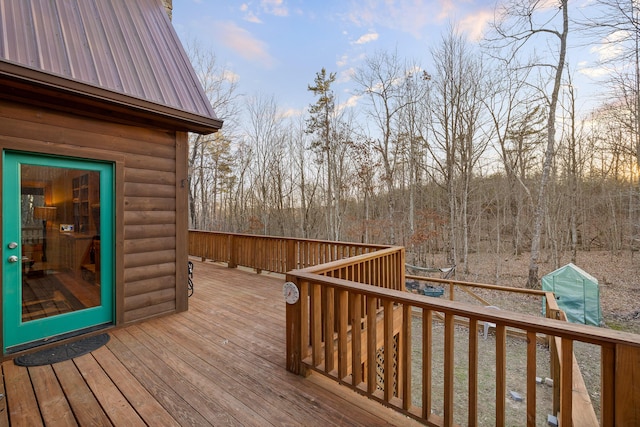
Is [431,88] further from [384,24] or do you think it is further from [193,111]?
[193,111]

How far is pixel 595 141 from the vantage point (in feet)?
36.9

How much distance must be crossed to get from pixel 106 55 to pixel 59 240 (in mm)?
2013

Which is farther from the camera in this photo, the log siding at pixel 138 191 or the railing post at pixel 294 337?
the log siding at pixel 138 191

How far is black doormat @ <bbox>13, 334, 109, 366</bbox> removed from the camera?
7.83 ft

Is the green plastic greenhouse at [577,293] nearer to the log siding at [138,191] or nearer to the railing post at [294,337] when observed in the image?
the railing post at [294,337]

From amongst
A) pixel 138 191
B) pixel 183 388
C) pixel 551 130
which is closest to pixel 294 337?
pixel 183 388

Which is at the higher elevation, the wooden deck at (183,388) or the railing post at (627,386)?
the railing post at (627,386)

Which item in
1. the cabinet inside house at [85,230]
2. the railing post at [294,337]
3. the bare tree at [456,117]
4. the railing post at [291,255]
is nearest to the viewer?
the railing post at [294,337]

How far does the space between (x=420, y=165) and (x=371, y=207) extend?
10.8 feet

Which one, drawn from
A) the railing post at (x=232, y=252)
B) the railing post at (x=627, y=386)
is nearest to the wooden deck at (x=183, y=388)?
the railing post at (x=627, y=386)

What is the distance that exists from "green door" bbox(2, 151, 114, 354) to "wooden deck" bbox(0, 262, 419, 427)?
37cm

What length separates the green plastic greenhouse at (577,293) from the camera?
7.26m

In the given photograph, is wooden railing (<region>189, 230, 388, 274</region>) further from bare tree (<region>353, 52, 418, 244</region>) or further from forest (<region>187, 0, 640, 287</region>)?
bare tree (<region>353, 52, 418, 244</region>)

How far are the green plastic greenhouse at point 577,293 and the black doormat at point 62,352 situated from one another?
1004 centimetres
